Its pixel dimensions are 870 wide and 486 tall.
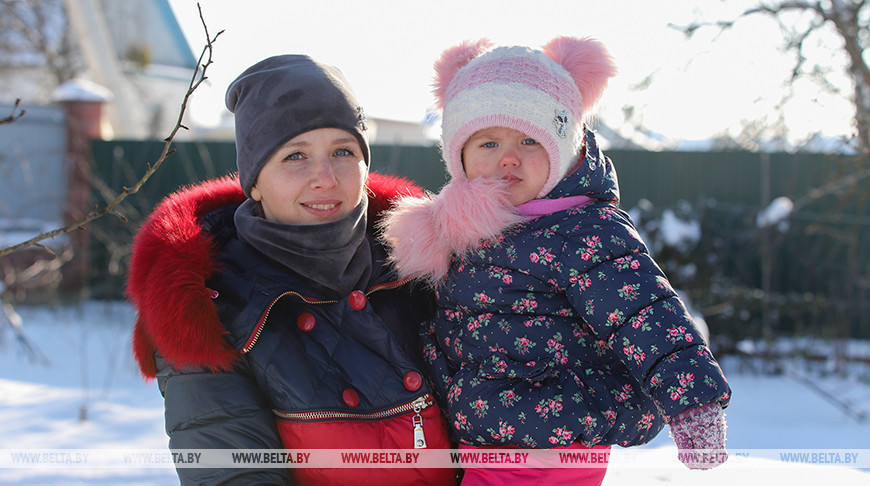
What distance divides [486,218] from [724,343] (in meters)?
5.77

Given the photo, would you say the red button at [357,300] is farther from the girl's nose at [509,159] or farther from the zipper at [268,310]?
the girl's nose at [509,159]

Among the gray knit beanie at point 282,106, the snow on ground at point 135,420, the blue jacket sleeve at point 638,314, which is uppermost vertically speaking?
the gray knit beanie at point 282,106

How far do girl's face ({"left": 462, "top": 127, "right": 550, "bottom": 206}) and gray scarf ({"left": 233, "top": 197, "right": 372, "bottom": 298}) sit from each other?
0.40 metres

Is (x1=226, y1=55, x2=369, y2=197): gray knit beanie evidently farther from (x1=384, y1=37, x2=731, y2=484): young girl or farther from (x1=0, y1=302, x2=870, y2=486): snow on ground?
(x1=0, y1=302, x2=870, y2=486): snow on ground

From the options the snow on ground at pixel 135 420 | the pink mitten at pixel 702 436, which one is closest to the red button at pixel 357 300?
the pink mitten at pixel 702 436

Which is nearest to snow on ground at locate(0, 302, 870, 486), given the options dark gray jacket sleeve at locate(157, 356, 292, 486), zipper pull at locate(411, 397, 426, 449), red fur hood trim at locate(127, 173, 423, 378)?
zipper pull at locate(411, 397, 426, 449)

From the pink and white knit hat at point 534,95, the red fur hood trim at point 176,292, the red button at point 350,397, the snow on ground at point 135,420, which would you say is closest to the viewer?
the red fur hood trim at point 176,292

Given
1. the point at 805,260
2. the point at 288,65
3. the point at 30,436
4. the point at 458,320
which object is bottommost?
the point at 805,260

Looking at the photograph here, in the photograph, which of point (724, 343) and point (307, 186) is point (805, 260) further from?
point (307, 186)

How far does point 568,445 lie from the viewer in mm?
1768

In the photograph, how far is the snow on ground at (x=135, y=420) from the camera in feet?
8.99

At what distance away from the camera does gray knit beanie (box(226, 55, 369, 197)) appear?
1.83 metres

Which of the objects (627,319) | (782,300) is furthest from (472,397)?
(782,300)

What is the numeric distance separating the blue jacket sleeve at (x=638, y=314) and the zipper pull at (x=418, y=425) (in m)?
0.49
